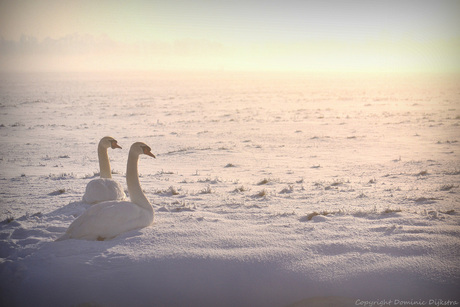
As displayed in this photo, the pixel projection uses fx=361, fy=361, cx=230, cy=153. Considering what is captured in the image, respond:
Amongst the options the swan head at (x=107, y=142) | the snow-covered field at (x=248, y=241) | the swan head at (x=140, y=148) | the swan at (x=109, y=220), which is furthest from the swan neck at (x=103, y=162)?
the swan at (x=109, y=220)

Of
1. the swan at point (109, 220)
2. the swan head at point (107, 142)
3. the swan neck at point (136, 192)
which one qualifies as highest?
the swan head at point (107, 142)

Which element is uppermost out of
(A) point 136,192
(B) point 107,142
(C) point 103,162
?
(B) point 107,142

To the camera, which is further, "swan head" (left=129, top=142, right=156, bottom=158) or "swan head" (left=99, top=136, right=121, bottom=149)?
"swan head" (left=99, top=136, right=121, bottom=149)

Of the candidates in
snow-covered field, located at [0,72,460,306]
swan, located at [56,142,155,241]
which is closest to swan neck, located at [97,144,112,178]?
snow-covered field, located at [0,72,460,306]

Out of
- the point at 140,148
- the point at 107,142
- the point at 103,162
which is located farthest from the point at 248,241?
the point at 107,142

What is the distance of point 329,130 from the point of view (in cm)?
1661

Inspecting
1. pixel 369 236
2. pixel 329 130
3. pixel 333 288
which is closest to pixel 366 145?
pixel 329 130

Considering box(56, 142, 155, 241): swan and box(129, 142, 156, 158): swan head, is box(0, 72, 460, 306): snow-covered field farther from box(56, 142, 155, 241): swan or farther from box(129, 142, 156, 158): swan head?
box(129, 142, 156, 158): swan head

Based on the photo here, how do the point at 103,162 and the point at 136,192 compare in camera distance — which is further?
the point at 103,162

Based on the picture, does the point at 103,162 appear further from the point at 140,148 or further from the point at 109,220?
the point at 109,220

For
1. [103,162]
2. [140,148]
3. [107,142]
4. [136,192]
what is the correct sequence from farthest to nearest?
1. [107,142]
2. [103,162]
3. [140,148]
4. [136,192]

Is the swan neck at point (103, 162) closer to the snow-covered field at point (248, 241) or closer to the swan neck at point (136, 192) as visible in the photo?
the snow-covered field at point (248, 241)

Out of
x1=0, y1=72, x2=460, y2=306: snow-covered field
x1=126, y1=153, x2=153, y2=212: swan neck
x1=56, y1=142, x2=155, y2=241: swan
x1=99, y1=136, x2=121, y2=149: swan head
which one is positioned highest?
x1=99, y1=136, x2=121, y2=149: swan head

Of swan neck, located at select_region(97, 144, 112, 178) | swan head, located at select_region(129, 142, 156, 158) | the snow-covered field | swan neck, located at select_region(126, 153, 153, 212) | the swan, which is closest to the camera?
the snow-covered field
